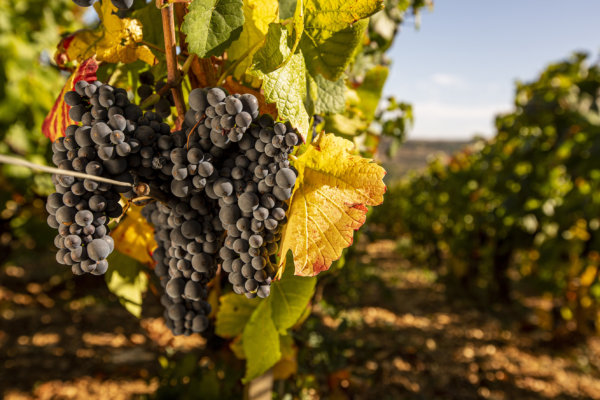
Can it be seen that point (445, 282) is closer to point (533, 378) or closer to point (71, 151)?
point (533, 378)

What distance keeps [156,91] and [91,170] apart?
268 mm

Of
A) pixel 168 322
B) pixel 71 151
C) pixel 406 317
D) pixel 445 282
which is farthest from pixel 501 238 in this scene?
pixel 71 151

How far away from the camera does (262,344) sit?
3.47 ft

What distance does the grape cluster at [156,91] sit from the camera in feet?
2.53

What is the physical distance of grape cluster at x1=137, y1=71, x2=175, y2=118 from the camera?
0.77 meters

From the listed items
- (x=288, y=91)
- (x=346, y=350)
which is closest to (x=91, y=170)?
→ (x=288, y=91)

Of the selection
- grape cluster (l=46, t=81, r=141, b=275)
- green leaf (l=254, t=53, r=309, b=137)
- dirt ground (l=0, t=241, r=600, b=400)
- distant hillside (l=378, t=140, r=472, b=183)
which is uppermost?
distant hillside (l=378, t=140, r=472, b=183)

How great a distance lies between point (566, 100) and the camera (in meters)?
3.80

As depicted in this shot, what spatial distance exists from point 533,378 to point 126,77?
13.6 ft

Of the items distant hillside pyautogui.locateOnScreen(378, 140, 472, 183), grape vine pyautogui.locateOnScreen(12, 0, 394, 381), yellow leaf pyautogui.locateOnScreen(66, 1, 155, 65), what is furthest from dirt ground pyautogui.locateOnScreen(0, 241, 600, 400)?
distant hillside pyautogui.locateOnScreen(378, 140, 472, 183)

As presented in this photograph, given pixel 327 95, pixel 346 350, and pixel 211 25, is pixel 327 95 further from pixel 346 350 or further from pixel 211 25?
pixel 346 350

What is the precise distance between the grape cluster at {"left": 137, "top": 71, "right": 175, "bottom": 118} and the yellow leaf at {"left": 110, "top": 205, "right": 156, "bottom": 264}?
0.32 m

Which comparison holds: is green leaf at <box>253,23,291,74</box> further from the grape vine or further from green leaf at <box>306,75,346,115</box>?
green leaf at <box>306,75,346,115</box>

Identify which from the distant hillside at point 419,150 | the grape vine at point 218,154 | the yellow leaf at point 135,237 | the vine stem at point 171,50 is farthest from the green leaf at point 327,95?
the distant hillside at point 419,150
